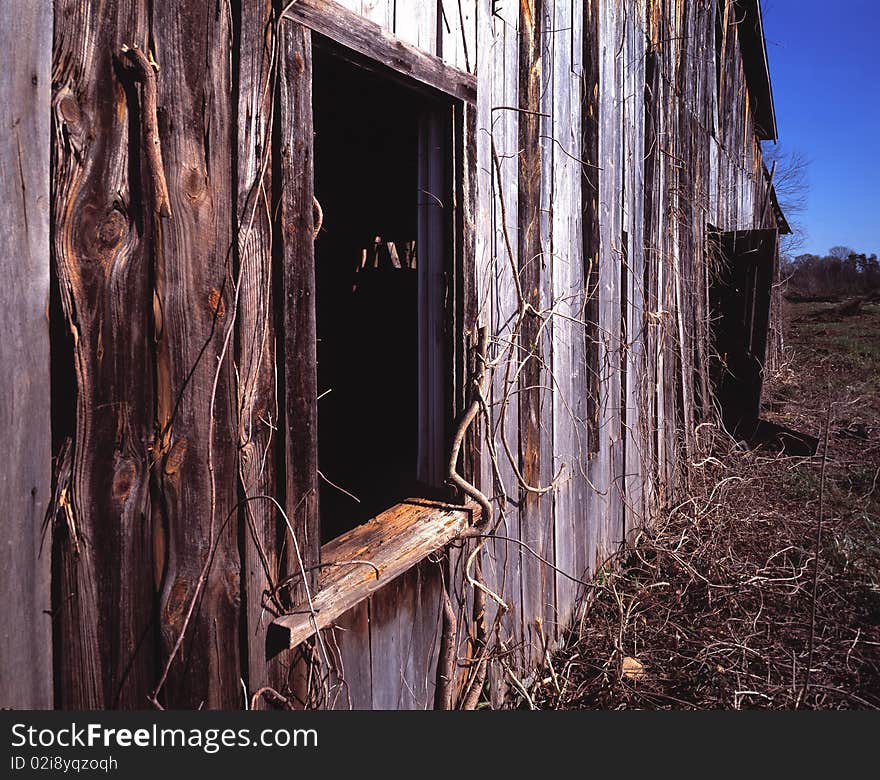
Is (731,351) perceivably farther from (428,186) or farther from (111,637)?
(111,637)

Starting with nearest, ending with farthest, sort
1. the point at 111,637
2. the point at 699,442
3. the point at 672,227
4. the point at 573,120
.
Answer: the point at 111,637 < the point at 573,120 < the point at 672,227 < the point at 699,442

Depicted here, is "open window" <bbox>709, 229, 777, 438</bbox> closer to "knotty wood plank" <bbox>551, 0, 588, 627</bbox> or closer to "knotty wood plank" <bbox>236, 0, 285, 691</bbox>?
"knotty wood plank" <bbox>551, 0, 588, 627</bbox>

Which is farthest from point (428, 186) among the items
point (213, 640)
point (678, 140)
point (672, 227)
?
point (678, 140)

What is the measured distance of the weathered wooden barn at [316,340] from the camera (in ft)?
4.04

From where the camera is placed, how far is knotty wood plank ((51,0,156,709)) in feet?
4.03

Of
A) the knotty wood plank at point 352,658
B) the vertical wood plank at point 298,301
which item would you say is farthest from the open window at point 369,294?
the knotty wood plank at point 352,658

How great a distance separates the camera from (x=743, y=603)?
11.6ft

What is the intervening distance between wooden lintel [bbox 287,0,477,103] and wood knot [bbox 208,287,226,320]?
714 mm

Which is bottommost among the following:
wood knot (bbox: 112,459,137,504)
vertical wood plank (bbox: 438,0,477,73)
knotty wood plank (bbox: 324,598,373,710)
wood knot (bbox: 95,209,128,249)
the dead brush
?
the dead brush

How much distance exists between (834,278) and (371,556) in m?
32.1

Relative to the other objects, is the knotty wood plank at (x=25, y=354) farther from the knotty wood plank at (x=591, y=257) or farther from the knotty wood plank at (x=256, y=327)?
the knotty wood plank at (x=591, y=257)

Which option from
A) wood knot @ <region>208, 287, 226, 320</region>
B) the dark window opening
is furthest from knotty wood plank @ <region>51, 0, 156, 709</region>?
the dark window opening

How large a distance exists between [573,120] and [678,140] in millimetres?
2381

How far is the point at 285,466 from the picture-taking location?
1661mm
